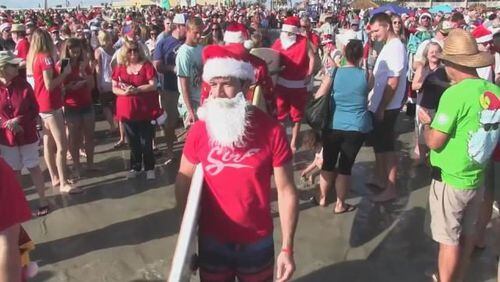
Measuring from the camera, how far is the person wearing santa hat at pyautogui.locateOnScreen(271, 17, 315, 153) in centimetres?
635

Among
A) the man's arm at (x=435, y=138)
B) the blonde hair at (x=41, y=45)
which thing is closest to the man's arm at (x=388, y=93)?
the man's arm at (x=435, y=138)

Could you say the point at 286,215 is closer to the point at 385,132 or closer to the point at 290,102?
the point at 385,132

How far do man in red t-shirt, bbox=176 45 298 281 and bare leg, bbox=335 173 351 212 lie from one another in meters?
2.38

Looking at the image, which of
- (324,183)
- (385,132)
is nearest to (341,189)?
(324,183)

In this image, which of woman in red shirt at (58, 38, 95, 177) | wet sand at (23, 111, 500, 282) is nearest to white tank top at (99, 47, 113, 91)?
woman in red shirt at (58, 38, 95, 177)

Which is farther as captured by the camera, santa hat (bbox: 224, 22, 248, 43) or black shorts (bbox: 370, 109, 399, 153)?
santa hat (bbox: 224, 22, 248, 43)

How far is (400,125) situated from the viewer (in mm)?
8242

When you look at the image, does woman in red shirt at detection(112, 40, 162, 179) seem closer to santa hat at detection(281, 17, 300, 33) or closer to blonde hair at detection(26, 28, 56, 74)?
blonde hair at detection(26, 28, 56, 74)

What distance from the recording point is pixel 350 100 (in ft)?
14.8

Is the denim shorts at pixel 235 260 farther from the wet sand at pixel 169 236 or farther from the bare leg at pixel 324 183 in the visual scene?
the bare leg at pixel 324 183

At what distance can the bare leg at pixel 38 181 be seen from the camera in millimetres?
4758

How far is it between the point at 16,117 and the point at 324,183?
2.94m

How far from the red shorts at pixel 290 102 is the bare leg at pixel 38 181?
2935 mm

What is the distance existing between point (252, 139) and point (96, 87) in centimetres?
564
